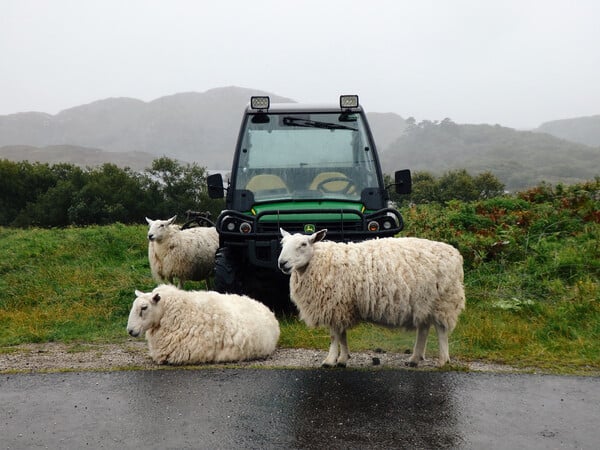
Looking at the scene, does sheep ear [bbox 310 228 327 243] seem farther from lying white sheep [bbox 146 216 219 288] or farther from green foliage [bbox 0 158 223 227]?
green foliage [bbox 0 158 223 227]

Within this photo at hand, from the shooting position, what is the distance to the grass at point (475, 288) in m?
7.98

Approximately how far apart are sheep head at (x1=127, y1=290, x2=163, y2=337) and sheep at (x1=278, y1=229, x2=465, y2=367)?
5.79 feet

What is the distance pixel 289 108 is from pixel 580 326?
5.19m

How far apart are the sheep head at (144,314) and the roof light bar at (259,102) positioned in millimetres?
3403

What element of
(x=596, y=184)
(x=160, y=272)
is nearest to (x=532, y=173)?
(x=596, y=184)

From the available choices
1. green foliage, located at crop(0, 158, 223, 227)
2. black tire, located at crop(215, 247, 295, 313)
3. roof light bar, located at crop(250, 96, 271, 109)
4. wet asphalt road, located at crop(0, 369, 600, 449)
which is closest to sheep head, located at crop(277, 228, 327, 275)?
wet asphalt road, located at crop(0, 369, 600, 449)

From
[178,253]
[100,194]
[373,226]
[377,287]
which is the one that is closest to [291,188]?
A: [373,226]

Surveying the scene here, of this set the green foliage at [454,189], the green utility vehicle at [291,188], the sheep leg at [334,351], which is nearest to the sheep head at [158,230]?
the green utility vehicle at [291,188]

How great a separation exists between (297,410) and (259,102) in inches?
215

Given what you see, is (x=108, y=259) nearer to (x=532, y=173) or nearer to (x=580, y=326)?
(x=580, y=326)

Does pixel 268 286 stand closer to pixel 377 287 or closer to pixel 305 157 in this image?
pixel 305 157

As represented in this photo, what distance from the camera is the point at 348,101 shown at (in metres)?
9.48

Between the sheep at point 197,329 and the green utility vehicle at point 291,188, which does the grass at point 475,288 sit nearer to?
the sheep at point 197,329

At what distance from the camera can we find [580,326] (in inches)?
331
